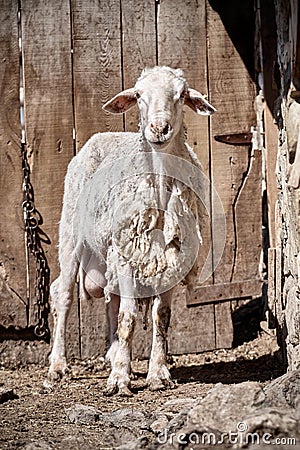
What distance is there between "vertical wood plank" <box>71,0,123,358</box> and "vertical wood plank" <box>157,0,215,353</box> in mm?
375

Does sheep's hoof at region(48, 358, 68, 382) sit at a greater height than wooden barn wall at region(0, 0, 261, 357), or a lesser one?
lesser

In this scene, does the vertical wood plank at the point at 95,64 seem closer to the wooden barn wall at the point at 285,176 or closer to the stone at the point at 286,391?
the wooden barn wall at the point at 285,176

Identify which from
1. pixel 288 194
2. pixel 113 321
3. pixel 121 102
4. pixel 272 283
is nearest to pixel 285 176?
pixel 288 194

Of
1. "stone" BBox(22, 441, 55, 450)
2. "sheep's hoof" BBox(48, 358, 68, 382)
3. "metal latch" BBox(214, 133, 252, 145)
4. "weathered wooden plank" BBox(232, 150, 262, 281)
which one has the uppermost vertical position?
"metal latch" BBox(214, 133, 252, 145)

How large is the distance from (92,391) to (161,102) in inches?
76.5

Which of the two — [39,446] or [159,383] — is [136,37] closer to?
[159,383]

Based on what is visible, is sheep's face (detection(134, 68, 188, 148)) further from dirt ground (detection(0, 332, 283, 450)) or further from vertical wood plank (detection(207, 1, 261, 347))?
dirt ground (detection(0, 332, 283, 450))

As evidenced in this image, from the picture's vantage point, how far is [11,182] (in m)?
6.85

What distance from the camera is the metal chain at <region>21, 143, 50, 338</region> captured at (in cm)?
685

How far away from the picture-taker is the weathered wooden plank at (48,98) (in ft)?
22.5

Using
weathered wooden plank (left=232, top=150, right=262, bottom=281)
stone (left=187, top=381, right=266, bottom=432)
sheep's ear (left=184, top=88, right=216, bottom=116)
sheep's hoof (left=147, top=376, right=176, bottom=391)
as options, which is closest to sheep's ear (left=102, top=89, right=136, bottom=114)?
sheep's ear (left=184, top=88, right=216, bottom=116)

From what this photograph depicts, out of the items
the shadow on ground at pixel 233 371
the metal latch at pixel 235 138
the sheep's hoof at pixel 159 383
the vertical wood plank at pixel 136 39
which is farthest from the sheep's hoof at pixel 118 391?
the metal latch at pixel 235 138

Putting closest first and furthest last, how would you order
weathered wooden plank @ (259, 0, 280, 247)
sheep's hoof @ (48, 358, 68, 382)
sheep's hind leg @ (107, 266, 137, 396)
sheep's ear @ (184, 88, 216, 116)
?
sheep's hind leg @ (107, 266, 137, 396) < sheep's ear @ (184, 88, 216, 116) < sheep's hoof @ (48, 358, 68, 382) < weathered wooden plank @ (259, 0, 280, 247)

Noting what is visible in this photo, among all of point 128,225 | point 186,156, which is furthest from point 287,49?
point 128,225
